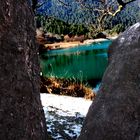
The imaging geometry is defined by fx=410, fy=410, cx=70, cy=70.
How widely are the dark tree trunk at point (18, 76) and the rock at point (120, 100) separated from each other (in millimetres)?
1218

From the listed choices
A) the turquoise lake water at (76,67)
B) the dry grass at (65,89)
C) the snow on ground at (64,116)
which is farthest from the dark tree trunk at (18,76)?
the dry grass at (65,89)

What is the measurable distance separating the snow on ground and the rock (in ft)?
5.51

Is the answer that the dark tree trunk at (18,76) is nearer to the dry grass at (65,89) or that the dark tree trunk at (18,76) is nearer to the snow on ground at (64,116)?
the snow on ground at (64,116)

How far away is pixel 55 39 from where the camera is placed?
115000 mm

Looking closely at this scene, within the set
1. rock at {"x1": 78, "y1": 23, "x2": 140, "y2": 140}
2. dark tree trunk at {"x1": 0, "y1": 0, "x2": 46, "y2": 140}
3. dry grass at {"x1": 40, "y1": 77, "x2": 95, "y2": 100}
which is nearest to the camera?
dark tree trunk at {"x1": 0, "y1": 0, "x2": 46, "y2": 140}

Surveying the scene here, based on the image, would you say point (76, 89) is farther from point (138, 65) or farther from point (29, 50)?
point (29, 50)

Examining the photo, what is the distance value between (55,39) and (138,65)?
361 ft

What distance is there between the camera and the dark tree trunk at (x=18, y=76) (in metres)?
4.05

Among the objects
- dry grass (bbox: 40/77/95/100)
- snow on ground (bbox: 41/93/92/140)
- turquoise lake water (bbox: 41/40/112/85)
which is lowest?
turquoise lake water (bbox: 41/40/112/85)

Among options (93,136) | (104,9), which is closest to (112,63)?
(93,136)

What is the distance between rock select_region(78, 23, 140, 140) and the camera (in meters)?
5.19

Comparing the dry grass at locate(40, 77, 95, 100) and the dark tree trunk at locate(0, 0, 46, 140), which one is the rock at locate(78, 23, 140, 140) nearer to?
the dark tree trunk at locate(0, 0, 46, 140)

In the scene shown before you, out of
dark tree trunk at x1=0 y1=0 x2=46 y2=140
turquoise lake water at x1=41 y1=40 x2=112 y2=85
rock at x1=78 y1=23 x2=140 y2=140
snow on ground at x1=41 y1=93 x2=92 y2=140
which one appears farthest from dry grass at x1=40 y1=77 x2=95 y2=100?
dark tree trunk at x1=0 y1=0 x2=46 y2=140

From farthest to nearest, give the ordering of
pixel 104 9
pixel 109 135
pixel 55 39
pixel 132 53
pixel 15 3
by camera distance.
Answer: pixel 55 39
pixel 104 9
pixel 132 53
pixel 109 135
pixel 15 3
